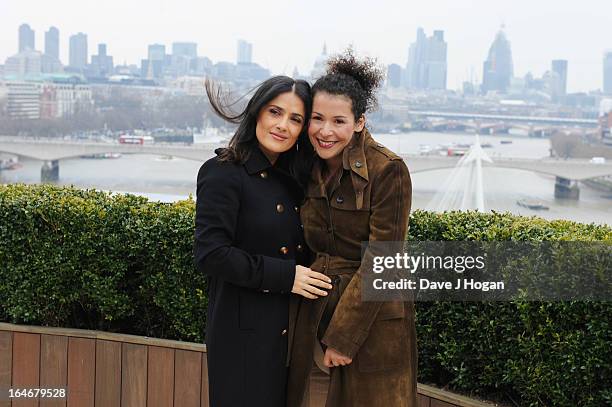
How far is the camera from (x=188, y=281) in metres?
2.15

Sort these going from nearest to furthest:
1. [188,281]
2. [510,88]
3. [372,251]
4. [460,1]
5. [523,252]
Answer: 1. [372,251]
2. [523,252]
3. [188,281]
4. [510,88]
5. [460,1]

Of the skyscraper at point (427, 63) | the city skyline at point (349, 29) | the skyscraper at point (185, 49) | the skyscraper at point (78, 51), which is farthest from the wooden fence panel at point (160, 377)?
the skyscraper at point (78, 51)

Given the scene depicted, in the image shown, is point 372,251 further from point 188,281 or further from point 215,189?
point 188,281

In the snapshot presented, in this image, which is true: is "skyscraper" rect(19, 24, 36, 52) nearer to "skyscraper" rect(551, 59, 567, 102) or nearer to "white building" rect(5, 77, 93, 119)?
"white building" rect(5, 77, 93, 119)

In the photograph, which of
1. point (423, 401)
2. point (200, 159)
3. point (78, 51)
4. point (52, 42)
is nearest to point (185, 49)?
point (78, 51)

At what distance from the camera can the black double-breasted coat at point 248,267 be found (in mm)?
1325

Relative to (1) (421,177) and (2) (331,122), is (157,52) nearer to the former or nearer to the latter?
(1) (421,177)

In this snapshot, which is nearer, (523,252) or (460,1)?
(523,252)

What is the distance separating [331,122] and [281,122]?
11 cm

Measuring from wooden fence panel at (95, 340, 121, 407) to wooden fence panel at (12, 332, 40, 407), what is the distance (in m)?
0.19

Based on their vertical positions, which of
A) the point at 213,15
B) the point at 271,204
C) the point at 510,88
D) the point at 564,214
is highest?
the point at 213,15

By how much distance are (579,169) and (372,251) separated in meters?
39.0

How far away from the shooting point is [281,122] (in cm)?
136

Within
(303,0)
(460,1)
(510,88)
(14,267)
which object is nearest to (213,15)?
(303,0)
